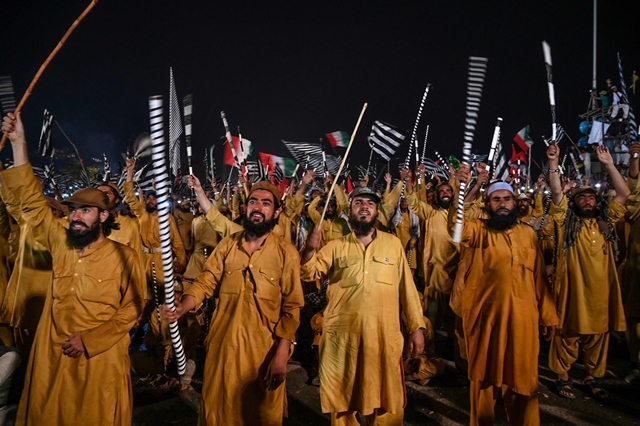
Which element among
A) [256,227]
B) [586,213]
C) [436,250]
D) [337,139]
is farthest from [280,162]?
[256,227]

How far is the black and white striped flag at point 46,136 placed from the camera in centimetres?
616

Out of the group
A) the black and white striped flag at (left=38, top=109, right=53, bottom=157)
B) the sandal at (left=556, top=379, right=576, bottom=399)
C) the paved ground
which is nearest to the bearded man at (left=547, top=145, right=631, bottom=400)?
A: the sandal at (left=556, top=379, right=576, bottom=399)

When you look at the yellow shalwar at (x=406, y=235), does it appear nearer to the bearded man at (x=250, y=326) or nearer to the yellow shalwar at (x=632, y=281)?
the yellow shalwar at (x=632, y=281)

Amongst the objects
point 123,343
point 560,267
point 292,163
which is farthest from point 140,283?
point 292,163

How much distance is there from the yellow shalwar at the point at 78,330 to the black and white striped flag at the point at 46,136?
4.13 metres

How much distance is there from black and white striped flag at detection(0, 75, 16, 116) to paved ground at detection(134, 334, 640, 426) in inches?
130

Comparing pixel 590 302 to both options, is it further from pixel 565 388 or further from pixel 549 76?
pixel 549 76

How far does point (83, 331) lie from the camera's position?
278 cm

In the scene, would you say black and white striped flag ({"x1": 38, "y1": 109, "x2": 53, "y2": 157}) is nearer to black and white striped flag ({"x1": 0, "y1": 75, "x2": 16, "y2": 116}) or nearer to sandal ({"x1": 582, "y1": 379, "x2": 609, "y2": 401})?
black and white striped flag ({"x1": 0, "y1": 75, "x2": 16, "y2": 116})

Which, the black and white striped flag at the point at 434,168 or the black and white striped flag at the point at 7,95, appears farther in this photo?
the black and white striped flag at the point at 434,168

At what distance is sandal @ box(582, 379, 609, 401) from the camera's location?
14.5 feet

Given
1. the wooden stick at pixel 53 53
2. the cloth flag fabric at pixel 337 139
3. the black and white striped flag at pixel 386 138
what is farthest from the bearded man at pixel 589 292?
the wooden stick at pixel 53 53

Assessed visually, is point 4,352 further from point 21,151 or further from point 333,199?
point 333,199

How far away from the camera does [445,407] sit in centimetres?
431
